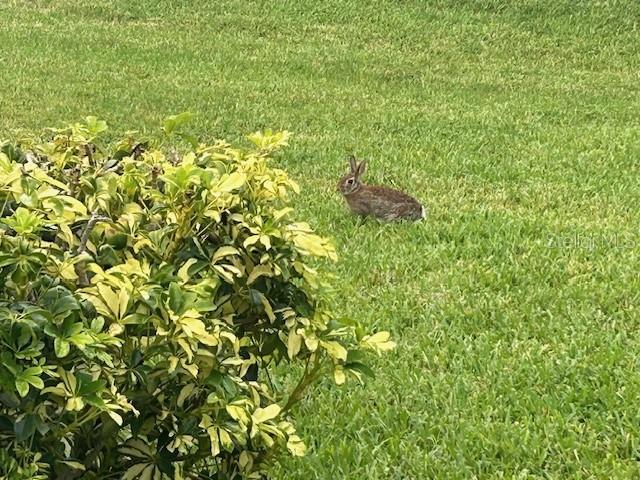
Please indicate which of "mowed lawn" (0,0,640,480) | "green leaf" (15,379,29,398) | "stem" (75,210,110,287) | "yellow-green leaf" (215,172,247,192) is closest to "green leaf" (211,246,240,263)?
"yellow-green leaf" (215,172,247,192)

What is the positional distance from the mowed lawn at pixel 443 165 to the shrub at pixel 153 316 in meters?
0.89

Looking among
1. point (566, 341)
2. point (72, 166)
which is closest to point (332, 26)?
point (566, 341)

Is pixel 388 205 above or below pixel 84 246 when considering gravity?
below

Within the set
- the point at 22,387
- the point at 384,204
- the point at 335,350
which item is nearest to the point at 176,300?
the point at 22,387

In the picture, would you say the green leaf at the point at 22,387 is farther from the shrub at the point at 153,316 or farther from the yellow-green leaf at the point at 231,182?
the yellow-green leaf at the point at 231,182

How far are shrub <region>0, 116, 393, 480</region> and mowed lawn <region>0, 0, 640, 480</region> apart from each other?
2.90ft

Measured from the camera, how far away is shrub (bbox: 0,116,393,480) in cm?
217

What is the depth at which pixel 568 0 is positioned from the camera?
16.2 metres

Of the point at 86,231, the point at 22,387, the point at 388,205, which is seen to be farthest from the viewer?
the point at 388,205

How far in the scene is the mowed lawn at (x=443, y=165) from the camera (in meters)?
3.69

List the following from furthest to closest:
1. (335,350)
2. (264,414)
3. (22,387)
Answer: (335,350)
(264,414)
(22,387)

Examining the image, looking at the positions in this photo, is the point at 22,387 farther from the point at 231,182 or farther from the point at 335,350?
the point at 335,350

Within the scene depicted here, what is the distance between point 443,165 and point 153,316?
5910mm

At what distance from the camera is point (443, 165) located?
26.1ft
